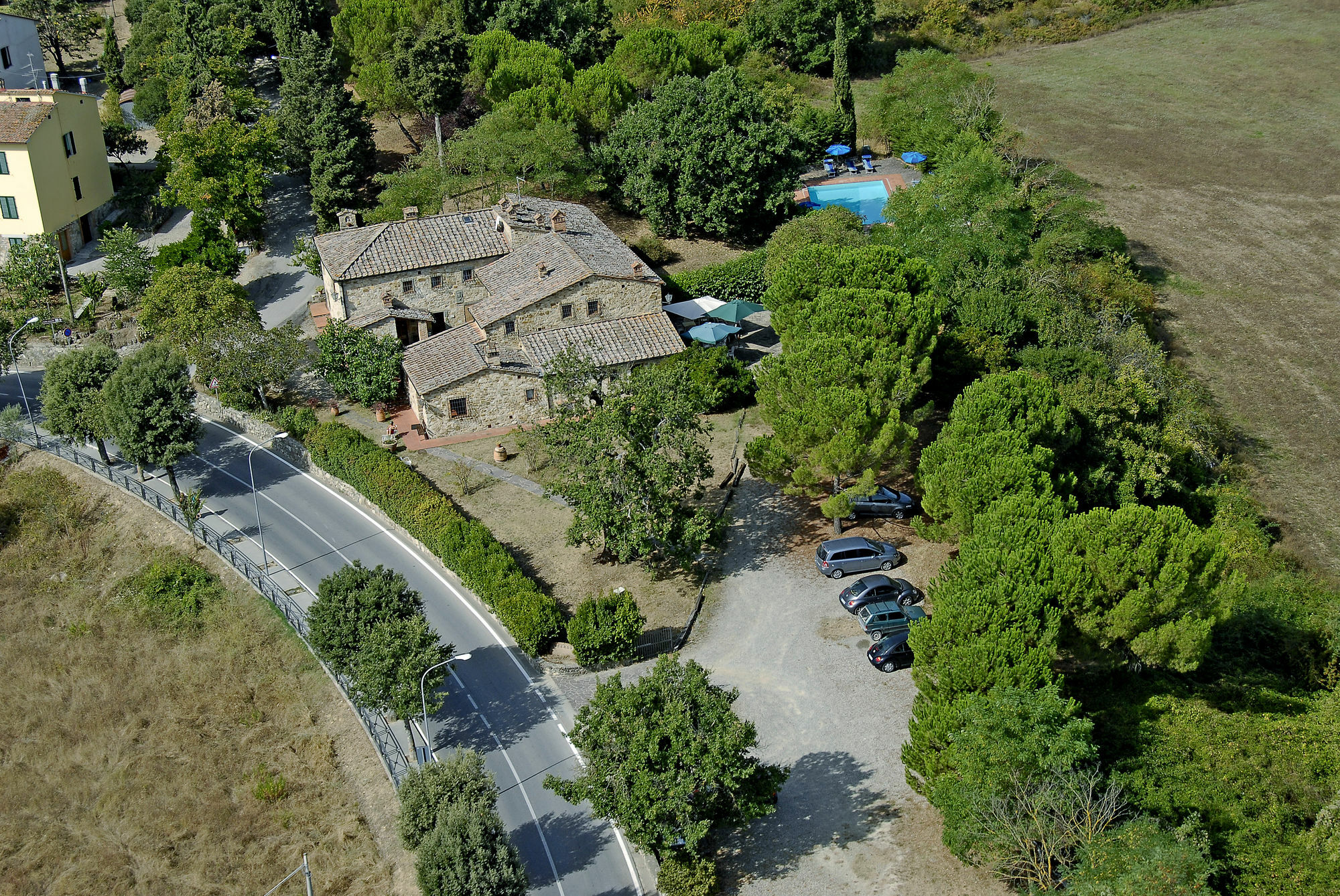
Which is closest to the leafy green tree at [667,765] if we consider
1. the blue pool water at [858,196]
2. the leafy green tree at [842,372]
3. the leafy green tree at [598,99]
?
the leafy green tree at [842,372]

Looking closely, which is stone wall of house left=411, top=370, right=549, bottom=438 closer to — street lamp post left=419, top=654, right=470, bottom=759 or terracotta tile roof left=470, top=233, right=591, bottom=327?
terracotta tile roof left=470, top=233, right=591, bottom=327

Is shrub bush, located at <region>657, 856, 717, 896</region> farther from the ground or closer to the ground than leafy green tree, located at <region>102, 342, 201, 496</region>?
closer to the ground

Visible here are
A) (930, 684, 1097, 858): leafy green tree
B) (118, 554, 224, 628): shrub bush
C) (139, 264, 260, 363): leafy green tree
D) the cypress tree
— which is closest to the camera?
(930, 684, 1097, 858): leafy green tree

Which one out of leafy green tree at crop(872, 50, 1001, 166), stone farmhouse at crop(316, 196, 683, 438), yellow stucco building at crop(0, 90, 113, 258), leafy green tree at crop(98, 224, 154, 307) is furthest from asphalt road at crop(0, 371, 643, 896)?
leafy green tree at crop(872, 50, 1001, 166)

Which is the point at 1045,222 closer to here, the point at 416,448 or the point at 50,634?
the point at 416,448

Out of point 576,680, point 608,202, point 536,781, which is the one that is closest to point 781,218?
point 608,202

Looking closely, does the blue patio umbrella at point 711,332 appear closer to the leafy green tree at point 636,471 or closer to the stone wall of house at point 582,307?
the stone wall of house at point 582,307
